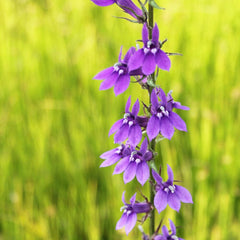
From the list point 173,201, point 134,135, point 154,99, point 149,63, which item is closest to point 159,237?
point 173,201

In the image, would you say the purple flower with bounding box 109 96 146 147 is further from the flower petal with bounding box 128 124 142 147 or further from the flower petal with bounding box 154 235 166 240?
the flower petal with bounding box 154 235 166 240

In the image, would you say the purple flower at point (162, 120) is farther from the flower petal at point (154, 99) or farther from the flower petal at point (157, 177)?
the flower petal at point (157, 177)

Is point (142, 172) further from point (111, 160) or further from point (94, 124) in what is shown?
point (94, 124)

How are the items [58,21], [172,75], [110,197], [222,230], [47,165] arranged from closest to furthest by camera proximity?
[222,230], [110,197], [47,165], [172,75], [58,21]

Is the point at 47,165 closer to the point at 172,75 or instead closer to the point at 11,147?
the point at 11,147

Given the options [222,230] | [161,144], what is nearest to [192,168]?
Result: [161,144]

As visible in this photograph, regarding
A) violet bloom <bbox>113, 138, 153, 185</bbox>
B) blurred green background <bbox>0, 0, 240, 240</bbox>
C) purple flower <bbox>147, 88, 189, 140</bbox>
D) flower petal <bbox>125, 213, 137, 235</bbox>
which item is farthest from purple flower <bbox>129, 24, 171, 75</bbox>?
blurred green background <bbox>0, 0, 240, 240</bbox>
